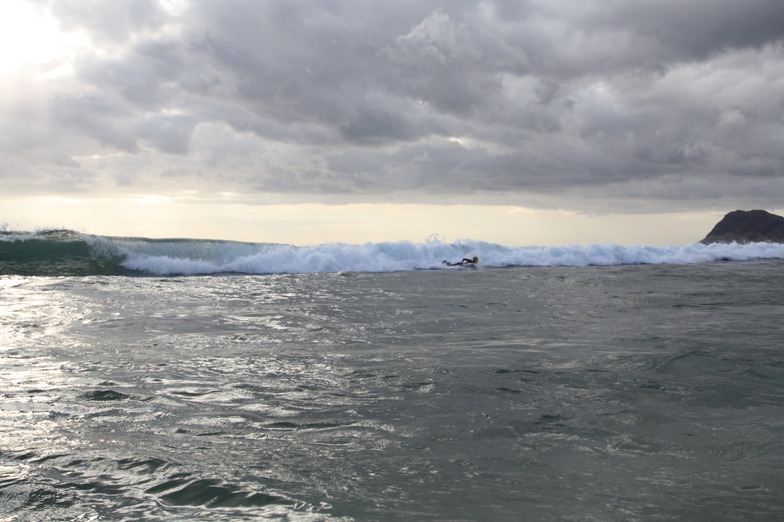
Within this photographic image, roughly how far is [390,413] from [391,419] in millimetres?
160

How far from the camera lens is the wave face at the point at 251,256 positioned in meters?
22.8

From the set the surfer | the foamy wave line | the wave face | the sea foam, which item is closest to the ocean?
the wave face

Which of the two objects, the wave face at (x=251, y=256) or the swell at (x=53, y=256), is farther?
the wave face at (x=251, y=256)

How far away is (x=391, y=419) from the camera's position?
4.53m

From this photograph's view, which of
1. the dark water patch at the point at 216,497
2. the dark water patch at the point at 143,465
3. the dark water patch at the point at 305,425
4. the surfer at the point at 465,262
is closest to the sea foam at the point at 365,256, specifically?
the surfer at the point at 465,262

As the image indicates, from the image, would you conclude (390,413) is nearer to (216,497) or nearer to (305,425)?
(305,425)

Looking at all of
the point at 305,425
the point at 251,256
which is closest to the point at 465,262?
the point at 251,256

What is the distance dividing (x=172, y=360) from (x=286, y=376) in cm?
164

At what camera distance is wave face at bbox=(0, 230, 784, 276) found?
74.7ft

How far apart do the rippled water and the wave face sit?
47.1 feet

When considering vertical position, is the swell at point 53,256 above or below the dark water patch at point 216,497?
above

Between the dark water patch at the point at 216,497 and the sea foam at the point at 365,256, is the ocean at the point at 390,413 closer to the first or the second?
the dark water patch at the point at 216,497

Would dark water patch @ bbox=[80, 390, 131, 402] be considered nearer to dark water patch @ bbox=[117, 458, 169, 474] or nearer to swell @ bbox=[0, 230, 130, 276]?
dark water patch @ bbox=[117, 458, 169, 474]

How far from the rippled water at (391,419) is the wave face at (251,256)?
47.1 feet
